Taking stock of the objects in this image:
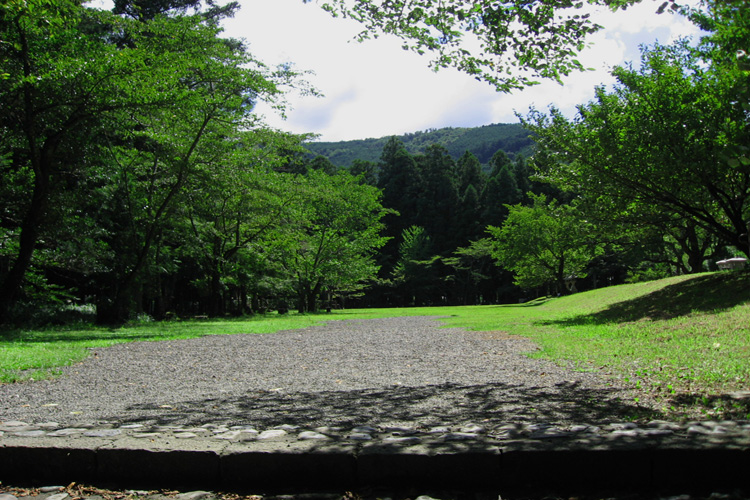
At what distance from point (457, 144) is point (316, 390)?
15985 cm

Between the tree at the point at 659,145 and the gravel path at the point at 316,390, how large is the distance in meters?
7.51

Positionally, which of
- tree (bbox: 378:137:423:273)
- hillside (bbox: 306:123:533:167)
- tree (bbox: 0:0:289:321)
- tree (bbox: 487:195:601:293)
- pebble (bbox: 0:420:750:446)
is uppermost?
hillside (bbox: 306:123:533:167)

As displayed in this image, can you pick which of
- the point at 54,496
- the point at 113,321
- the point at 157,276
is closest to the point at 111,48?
the point at 113,321

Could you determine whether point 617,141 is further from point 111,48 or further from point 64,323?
point 64,323

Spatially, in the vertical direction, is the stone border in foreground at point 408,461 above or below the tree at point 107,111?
below

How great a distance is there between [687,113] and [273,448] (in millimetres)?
14030

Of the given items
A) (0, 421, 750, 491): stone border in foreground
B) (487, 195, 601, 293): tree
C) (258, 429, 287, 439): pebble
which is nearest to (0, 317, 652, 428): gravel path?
(258, 429, 287, 439): pebble

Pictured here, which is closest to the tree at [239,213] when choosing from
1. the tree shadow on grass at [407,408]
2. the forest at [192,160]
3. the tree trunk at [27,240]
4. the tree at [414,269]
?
the forest at [192,160]

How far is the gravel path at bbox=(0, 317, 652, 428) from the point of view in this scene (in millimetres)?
4176

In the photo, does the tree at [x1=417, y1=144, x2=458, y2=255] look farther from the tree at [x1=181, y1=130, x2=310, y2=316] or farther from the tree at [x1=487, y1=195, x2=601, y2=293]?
the tree at [x1=181, y1=130, x2=310, y2=316]

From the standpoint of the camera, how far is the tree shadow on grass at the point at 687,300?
1138cm

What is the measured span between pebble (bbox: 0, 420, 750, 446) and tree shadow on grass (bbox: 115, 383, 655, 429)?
29cm

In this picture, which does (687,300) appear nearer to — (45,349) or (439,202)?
(45,349)

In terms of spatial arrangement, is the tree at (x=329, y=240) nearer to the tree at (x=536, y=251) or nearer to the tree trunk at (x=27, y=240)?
the tree at (x=536, y=251)
